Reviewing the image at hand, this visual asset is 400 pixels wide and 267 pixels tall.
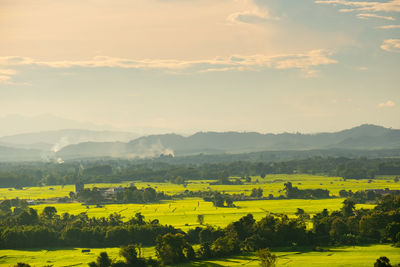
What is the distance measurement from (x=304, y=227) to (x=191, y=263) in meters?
16.8

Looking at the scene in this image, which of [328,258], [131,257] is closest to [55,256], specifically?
[131,257]

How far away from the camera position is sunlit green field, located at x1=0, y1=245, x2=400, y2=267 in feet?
164

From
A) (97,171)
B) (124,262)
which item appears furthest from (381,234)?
(97,171)

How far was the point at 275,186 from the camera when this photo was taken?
431ft

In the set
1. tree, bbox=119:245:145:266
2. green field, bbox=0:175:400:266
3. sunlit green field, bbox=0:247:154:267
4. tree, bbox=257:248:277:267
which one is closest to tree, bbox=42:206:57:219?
green field, bbox=0:175:400:266

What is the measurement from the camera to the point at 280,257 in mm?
53656

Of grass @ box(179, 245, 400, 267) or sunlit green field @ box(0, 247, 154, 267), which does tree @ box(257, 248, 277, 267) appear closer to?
grass @ box(179, 245, 400, 267)

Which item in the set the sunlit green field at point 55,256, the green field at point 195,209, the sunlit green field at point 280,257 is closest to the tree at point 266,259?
the sunlit green field at point 280,257

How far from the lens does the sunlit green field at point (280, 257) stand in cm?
4997

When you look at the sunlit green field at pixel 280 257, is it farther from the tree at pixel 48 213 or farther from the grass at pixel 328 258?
the tree at pixel 48 213

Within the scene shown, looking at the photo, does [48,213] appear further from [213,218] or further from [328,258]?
[328,258]

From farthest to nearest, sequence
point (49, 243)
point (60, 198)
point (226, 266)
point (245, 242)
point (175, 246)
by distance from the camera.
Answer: point (60, 198) → point (49, 243) → point (245, 242) → point (175, 246) → point (226, 266)

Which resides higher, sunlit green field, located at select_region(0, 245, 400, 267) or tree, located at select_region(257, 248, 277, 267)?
tree, located at select_region(257, 248, 277, 267)

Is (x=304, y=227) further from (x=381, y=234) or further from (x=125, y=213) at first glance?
(x=125, y=213)
